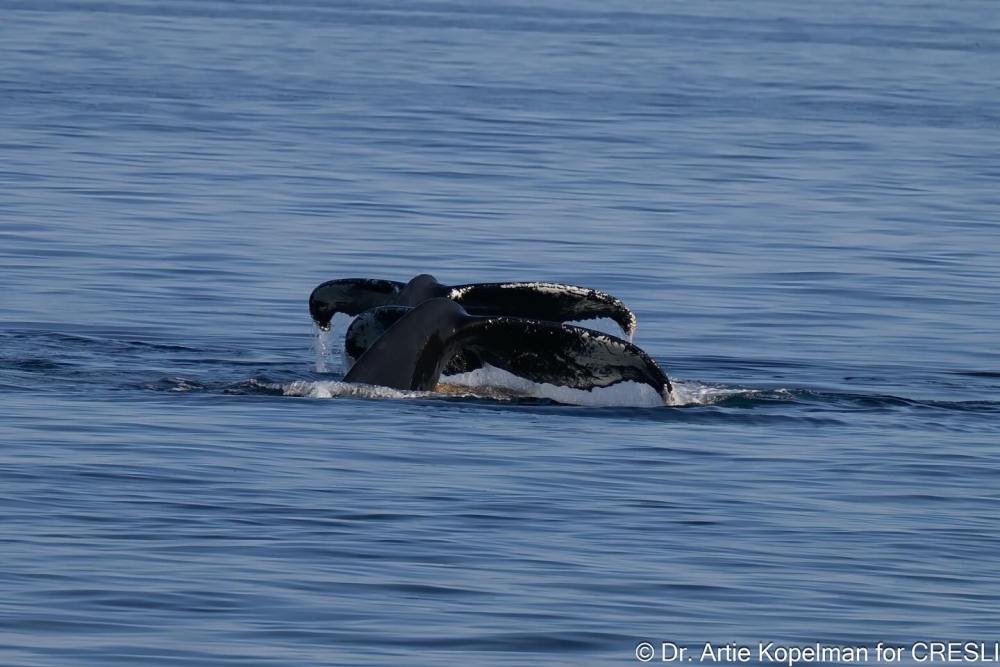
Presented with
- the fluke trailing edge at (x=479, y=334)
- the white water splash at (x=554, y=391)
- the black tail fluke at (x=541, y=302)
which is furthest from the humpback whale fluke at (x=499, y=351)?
the black tail fluke at (x=541, y=302)

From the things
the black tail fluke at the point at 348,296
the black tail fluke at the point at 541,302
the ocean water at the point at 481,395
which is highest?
the black tail fluke at the point at 541,302

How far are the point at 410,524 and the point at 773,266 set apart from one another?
10860 millimetres

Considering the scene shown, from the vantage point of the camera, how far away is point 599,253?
2148 cm

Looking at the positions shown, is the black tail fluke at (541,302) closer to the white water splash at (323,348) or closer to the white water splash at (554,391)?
the white water splash at (554,391)

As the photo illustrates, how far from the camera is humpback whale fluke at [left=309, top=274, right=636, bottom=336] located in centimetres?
1327

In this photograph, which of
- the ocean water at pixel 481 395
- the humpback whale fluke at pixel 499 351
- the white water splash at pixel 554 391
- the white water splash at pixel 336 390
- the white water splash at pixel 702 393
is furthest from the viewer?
the white water splash at pixel 702 393

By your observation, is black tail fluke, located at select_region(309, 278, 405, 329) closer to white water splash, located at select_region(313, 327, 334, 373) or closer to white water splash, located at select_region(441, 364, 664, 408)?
white water splash, located at select_region(313, 327, 334, 373)

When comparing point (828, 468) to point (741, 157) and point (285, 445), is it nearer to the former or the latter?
point (285, 445)

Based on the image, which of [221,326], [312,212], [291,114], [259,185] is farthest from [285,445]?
[291,114]

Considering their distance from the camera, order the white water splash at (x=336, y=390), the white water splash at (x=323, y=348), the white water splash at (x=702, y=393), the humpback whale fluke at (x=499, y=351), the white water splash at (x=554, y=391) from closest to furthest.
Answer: the humpback whale fluke at (x=499, y=351), the white water splash at (x=336, y=390), the white water splash at (x=554, y=391), the white water splash at (x=702, y=393), the white water splash at (x=323, y=348)

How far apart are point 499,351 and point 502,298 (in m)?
0.84

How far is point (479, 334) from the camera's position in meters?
12.2

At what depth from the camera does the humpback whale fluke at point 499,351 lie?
40.1 feet

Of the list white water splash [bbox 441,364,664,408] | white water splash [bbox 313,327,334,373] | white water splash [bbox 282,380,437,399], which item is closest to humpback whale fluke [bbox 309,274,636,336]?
white water splash [bbox 313,327,334,373]
